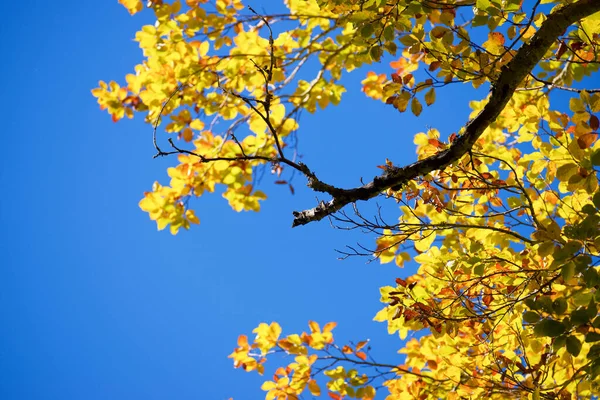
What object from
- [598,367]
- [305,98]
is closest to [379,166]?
[598,367]

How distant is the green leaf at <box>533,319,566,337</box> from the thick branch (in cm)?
84

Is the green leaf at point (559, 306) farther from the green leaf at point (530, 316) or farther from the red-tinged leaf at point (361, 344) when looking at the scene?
the red-tinged leaf at point (361, 344)

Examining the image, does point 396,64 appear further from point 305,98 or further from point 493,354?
point 493,354

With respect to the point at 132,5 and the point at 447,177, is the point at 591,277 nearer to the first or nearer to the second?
the point at 447,177

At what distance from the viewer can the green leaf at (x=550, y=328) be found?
1517 millimetres

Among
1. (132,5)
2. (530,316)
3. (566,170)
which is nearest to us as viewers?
(530,316)

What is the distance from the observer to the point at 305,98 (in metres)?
4.46

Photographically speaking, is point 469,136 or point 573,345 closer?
point 573,345

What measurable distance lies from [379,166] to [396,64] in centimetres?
205

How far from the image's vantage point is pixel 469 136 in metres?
2.13

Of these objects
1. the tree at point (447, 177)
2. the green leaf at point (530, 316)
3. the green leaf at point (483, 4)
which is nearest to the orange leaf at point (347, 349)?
the tree at point (447, 177)

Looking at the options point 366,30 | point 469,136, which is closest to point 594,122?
point 469,136

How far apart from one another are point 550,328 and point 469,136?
911 millimetres

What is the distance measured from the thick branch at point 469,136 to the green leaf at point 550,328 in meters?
0.84
